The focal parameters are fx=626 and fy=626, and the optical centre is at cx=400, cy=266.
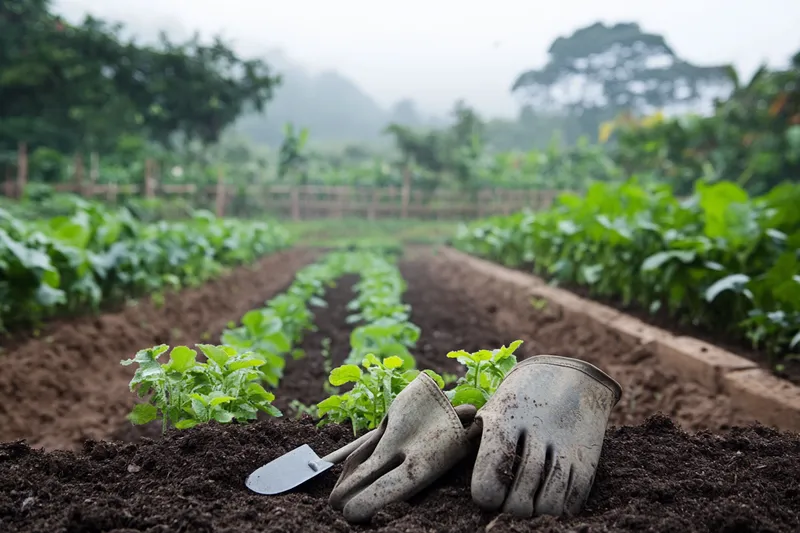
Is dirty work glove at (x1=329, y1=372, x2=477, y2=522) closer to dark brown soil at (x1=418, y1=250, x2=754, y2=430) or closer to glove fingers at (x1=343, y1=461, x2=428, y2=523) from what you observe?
glove fingers at (x1=343, y1=461, x2=428, y2=523)

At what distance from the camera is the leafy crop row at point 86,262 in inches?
173

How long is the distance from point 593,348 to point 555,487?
3294mm

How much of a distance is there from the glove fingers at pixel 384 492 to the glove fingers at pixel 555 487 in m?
0.32

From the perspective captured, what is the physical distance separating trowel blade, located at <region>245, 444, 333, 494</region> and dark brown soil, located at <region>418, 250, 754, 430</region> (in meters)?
1.67

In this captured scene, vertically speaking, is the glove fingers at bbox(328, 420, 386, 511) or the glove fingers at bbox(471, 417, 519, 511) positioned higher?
the glove fingers at bbox(471, 417, 519, 511)

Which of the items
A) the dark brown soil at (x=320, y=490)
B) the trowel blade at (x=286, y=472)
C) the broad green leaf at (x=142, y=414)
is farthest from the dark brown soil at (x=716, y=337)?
the broad green leaf at (x=142, y=414)

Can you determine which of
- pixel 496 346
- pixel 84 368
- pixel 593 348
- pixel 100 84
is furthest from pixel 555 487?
pixel 100 84

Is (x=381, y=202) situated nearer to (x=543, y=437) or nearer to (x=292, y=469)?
(x=292, y=469)

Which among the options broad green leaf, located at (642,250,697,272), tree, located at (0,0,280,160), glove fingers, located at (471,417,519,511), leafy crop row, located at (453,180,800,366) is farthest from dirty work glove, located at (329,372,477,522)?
tree, located at (0,0,280,160)

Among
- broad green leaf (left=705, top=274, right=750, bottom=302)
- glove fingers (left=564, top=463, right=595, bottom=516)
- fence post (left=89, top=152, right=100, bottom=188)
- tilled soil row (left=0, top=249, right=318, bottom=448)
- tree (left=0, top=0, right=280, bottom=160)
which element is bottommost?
tilled soil row (left=0, top=249, right=318, bottom=448)

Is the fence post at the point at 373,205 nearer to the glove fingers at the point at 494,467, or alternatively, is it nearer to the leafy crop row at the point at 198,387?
the leafy crop row at the point at 198,387

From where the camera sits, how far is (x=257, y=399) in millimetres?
2283

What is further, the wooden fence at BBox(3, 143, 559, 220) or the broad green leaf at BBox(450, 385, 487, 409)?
the wooden fence at BBox(3, 143, 559, 220)

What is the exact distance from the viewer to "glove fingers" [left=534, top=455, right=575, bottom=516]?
161cm
